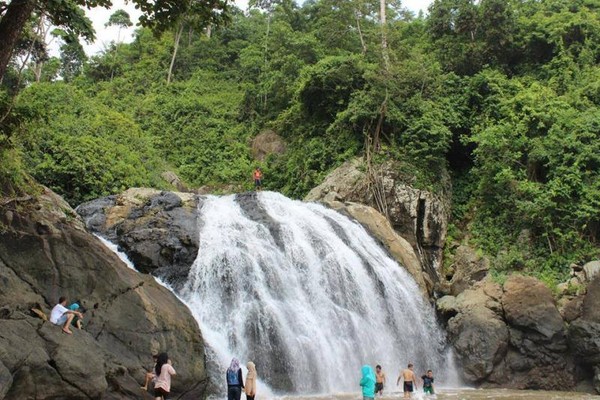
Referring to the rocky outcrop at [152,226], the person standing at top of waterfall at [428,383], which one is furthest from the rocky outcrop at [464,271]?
the rocky outcrop at [152,226]

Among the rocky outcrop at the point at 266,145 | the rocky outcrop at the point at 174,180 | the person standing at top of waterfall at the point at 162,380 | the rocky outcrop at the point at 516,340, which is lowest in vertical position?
the person standing at top of waterfall at the point at 162,380

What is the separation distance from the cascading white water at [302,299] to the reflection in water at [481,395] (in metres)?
0.82

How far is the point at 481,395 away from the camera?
1458 centimetres

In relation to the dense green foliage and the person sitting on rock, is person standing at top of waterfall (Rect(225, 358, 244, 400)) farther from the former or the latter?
the dense green foliage

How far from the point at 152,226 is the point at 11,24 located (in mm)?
8669

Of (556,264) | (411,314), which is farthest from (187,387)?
(556,264)

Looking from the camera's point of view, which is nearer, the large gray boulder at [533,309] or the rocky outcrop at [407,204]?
the large gray boulder at [533,309]

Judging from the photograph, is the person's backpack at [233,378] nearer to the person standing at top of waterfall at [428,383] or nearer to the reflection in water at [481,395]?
the reflection in water at [481,395]

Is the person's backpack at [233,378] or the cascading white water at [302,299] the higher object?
the cascading white water at [302,299]

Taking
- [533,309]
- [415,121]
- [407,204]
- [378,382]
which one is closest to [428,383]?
[378,382]

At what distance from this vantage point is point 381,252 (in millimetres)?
19781

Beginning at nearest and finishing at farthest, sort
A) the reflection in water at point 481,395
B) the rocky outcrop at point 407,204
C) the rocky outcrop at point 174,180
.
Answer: the reflection in water at point 481,395 → the rocky outcrop at point 407,204 → the rocky outcrop at point 174,180

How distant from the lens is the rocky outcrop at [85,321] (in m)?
9.38

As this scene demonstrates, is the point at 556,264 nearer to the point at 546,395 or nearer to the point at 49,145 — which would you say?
the point at 546,395
